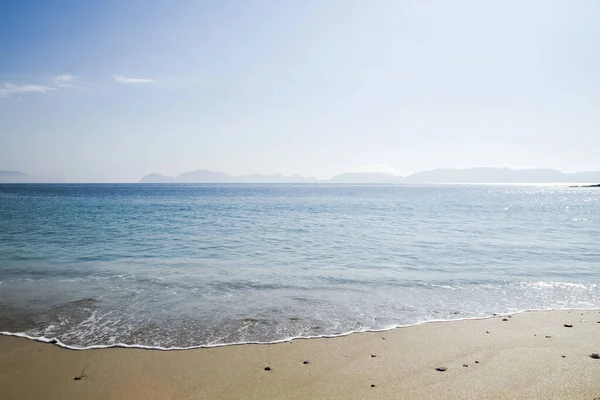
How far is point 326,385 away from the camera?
608 cm

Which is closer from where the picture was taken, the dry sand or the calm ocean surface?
the dry sand

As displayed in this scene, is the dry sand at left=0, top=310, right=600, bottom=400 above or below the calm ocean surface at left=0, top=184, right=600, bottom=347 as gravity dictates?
above

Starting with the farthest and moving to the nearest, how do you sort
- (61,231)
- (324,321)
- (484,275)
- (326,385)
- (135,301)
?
(61,231) < (484,275) < (135,301) < (324,321) < (326,385)

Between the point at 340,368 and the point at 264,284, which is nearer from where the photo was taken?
the point at 340,368

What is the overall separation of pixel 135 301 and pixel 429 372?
8584 mm

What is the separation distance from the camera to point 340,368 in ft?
22.0

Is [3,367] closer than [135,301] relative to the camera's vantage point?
Yes

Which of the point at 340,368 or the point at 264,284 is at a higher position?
the point at 340,368

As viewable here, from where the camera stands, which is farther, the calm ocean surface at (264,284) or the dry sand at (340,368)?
the calm ocean surface at (264,284)

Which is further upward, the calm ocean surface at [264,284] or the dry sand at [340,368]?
the dry sand at [340,368]

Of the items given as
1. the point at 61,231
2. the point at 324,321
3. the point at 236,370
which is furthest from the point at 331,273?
the point at 61,231

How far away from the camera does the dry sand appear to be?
5.88 meters

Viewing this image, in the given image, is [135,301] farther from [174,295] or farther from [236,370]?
[236,370]

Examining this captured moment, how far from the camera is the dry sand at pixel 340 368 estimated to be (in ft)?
19.3
